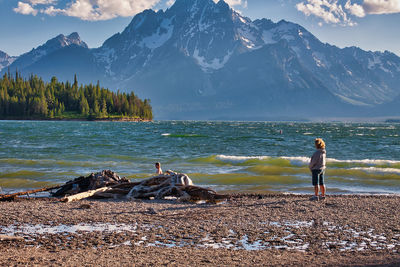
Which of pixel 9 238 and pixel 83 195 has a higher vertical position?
pixel 9 238

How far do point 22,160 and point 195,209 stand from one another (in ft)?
80.3

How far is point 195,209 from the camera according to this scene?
15102 millimetres

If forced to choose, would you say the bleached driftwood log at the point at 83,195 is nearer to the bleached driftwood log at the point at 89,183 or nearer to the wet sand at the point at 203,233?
the wet sand at the point at 203,233

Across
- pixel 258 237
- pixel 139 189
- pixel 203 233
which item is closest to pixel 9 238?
pixel 203 233

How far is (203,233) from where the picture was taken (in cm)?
1155

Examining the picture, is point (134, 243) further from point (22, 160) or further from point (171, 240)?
point (22, 160)

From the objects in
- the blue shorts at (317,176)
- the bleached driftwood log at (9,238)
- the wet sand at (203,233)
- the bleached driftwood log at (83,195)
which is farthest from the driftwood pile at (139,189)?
the bleached driftwood log at (9,238)

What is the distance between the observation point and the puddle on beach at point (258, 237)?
10.4m

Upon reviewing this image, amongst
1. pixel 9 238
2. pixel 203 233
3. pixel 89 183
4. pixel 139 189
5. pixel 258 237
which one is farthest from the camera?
pixel 89 183

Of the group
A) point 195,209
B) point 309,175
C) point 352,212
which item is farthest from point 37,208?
point 309,175

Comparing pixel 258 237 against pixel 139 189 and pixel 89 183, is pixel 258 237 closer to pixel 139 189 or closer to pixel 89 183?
pixel 139 189

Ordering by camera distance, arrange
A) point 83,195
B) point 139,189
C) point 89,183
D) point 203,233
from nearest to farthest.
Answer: point 203,233 → point 83,195 → point 139,189 → point 89,183

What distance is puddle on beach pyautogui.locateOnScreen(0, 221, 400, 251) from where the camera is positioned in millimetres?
10383

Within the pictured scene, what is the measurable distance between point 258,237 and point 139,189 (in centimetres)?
808
